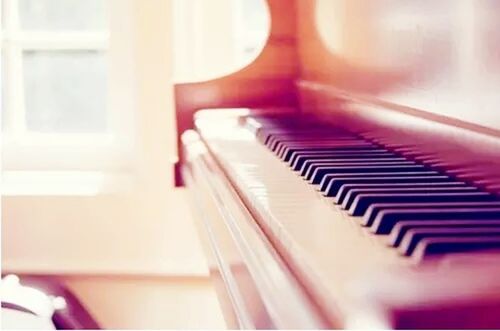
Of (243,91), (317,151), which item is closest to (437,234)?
(317,151)

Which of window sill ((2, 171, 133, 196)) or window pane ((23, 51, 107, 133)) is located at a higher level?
window pane ((23, 51, 107, 133))

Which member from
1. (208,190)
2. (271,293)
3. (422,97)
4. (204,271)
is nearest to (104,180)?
(204,271)

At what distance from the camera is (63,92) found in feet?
7.79

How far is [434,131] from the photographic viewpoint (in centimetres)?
89

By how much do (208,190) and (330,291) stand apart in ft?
2.16

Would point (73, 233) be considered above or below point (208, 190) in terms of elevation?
below

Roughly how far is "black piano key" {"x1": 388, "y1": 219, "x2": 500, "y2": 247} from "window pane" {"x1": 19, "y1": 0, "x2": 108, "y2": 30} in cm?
187

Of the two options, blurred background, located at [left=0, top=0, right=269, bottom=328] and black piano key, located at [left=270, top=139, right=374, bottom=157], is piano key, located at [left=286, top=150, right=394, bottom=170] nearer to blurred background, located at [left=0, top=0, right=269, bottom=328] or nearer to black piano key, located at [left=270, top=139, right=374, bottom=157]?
black piano key, located at [left=270, top=139, right=374, bottom=157]

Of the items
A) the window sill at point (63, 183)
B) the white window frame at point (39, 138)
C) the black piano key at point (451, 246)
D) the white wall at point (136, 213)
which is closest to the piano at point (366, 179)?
the black piano key at point (451, 246)

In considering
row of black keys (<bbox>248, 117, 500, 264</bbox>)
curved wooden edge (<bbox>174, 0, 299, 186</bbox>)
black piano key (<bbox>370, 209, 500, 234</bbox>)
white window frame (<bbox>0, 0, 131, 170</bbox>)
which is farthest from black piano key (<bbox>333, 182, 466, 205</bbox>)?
white window frame (<bbox>0, 0, 131, 170</bbox>)

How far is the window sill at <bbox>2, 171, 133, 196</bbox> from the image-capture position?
2146 mm

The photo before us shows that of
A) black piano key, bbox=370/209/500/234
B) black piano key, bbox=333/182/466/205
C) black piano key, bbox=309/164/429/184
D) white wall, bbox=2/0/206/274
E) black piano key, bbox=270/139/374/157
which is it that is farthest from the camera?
white wall, bbox=2/0/206/274

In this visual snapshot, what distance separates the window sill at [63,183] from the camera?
2146 mm

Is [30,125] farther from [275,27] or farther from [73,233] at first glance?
[275,27]
